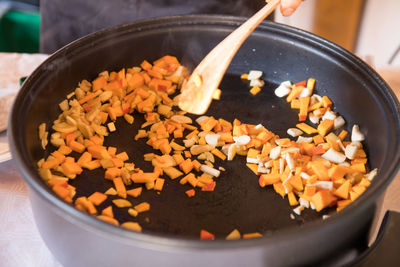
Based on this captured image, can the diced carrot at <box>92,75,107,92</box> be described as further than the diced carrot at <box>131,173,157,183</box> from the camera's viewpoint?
Yes

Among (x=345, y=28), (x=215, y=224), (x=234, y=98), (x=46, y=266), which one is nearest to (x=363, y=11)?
(x=345, y=28)

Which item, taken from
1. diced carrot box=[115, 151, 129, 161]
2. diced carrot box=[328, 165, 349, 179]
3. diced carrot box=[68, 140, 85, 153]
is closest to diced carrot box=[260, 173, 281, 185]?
diced carrot box=[328, 165, 349, 179]

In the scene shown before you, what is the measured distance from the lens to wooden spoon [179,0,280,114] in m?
1.03

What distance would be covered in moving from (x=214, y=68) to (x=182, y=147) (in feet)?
0.65

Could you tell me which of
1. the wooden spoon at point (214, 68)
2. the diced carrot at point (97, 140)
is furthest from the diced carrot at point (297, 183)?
the diced carrot at point (97, 140)

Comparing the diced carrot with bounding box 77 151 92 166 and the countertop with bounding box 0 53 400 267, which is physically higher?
the diced carrot with bounding box 77 151 92 166

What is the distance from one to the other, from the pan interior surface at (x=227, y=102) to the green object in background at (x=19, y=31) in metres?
0.96

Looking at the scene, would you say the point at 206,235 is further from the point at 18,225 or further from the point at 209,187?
the point at 18,225

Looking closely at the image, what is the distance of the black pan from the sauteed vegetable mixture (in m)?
0.02

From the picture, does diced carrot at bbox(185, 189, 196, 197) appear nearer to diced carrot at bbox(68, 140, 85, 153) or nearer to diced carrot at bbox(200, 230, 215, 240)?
diced carrot at bbox(200, 230, 215, 240)

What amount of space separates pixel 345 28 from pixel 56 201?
6.54 ft

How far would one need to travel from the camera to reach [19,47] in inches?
82.5

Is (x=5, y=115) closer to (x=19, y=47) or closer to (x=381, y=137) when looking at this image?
(x=381, y=137)

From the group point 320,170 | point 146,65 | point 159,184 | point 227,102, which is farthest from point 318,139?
point 146,65
